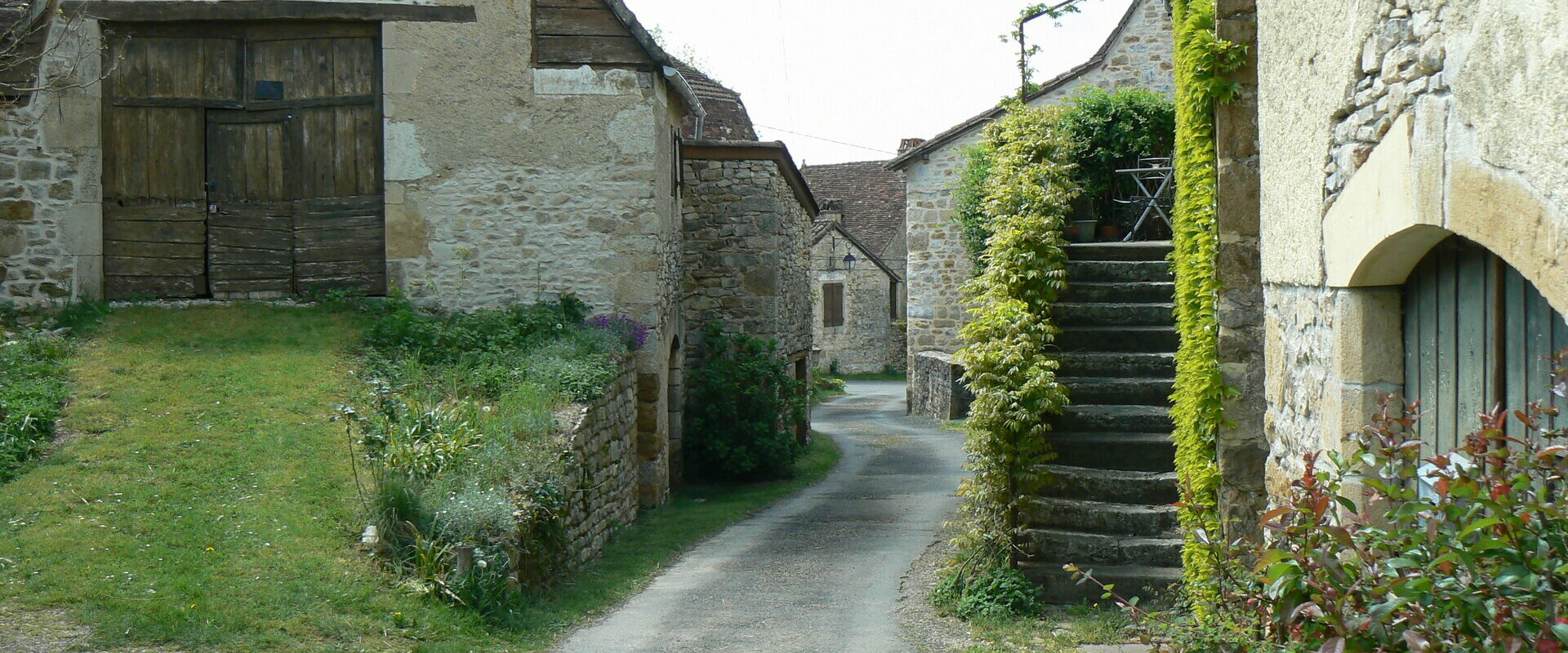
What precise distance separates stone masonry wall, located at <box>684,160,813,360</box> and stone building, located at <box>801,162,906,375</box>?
20636 mm

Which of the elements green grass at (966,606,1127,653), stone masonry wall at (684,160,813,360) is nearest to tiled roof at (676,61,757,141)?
stone masonry wall at (684,160,813,360)

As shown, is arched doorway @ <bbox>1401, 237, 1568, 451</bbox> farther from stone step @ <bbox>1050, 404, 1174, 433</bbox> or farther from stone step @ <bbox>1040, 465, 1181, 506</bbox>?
stone step @ <bbox>1050, 404, 1174, 433</bbox>

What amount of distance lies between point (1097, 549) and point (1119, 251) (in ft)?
10.9

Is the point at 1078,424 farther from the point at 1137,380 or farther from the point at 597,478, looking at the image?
the point at 597,478

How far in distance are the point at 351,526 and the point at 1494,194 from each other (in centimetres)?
597

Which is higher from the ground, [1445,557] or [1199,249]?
[1199,249]

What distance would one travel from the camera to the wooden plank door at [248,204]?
1117 cm

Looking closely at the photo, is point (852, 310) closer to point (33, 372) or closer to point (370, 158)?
point (370, 158)

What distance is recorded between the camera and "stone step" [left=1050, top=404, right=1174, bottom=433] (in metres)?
7.49

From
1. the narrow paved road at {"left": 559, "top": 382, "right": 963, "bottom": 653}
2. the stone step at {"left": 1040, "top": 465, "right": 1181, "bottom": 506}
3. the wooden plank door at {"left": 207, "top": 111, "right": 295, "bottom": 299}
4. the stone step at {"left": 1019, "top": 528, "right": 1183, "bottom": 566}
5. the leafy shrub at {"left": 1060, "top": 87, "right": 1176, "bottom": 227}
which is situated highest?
the leafy shrub at {"left": 1060, "top": 87, "right": 1176, "bottom": 227}

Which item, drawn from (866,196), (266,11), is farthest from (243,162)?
(866,196)

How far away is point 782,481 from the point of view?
536 inches

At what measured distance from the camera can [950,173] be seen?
2044 centimetres

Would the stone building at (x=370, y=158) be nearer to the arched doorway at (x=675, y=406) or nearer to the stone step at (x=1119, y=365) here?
the arched doorway at (x=675, y=406)
